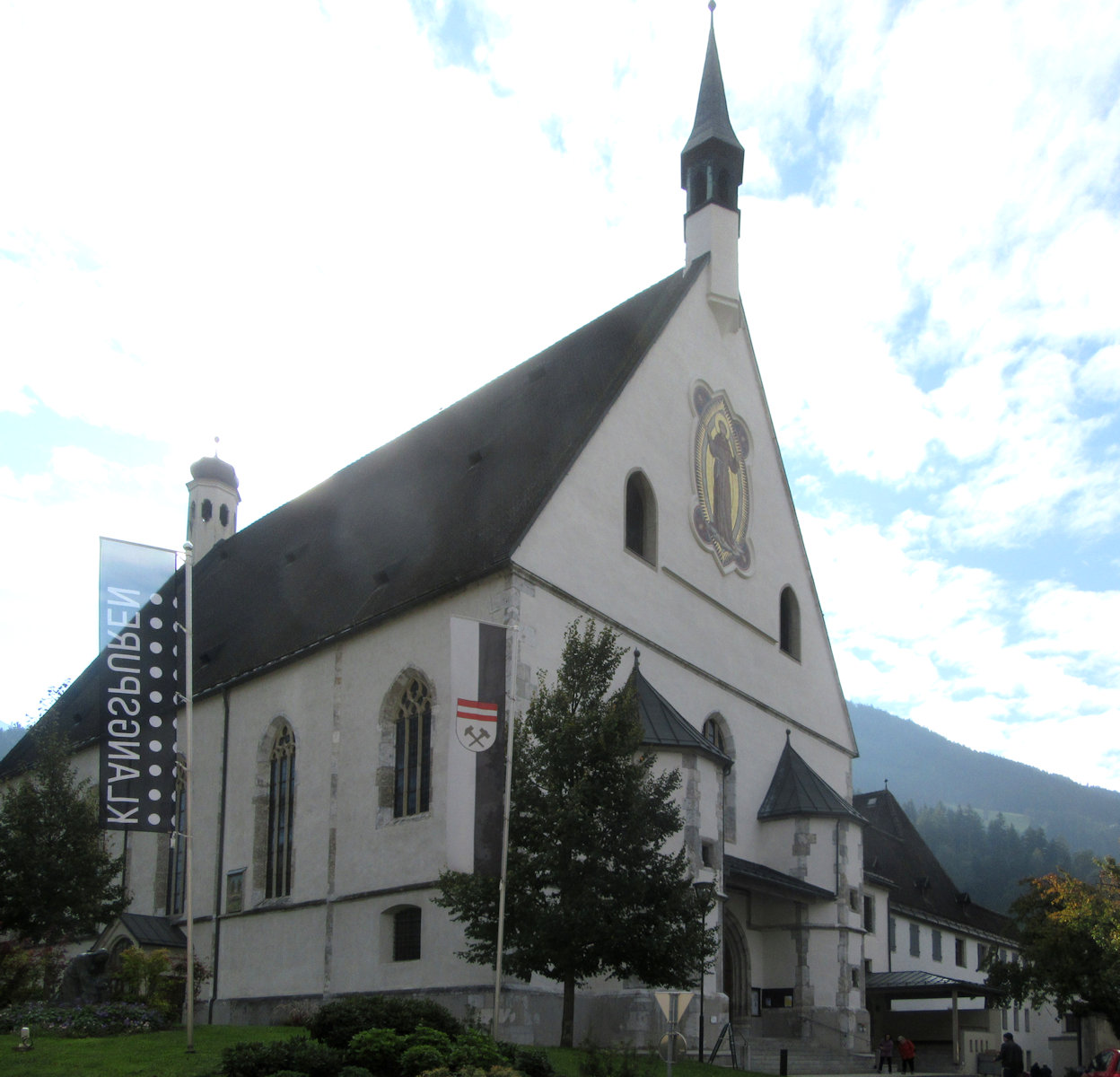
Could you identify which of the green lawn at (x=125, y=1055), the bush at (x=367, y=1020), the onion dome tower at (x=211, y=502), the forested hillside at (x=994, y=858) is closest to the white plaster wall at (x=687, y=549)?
the bush at (x=367, y=1020)

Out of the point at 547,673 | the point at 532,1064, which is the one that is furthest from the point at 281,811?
the point at 532,1064

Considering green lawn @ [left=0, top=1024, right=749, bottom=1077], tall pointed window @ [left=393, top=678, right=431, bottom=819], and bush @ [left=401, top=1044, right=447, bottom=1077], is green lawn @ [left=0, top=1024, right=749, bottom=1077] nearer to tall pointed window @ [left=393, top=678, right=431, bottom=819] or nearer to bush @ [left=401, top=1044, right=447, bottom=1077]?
bush @ [left=401, top=1044, right=447, bottom=1077]

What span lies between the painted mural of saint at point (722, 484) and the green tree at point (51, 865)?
16.4m

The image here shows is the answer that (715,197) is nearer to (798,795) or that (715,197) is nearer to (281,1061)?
(798,795)

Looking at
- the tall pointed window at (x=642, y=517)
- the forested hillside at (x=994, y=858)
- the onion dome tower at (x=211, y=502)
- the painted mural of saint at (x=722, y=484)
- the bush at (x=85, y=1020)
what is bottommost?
the forested hillside at (x=994, y=858)

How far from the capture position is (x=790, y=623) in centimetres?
3447

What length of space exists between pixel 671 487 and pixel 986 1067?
2080 cm

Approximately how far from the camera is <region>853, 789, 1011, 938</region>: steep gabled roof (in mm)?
47125

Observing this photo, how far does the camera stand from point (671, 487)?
94.9 ft

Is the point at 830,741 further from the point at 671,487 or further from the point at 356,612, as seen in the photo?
the point at 356,612

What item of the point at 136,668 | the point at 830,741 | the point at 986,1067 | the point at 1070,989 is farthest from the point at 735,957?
the point at 136,668

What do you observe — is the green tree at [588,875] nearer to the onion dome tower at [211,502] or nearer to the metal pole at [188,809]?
the metal pole at [188,809]

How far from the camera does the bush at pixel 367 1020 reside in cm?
1565

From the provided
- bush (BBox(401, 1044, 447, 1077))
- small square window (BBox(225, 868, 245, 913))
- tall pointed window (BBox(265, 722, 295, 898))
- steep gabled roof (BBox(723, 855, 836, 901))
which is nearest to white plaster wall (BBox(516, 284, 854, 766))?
steep gabled roof (BBox(723, 855, 836, 901))
